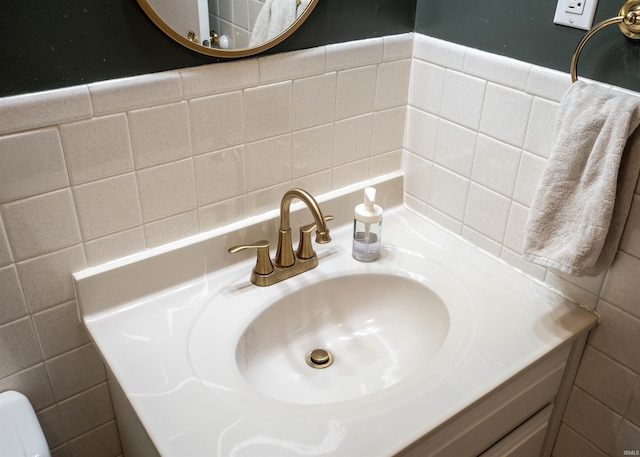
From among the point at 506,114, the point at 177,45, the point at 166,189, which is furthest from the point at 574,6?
the point at 166,189

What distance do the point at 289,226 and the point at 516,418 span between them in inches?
23.3

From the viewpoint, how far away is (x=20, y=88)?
858 mm

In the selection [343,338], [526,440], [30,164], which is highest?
[30,164]

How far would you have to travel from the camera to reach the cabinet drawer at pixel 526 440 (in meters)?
1.11

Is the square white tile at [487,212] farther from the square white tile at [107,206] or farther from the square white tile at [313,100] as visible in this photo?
the square white tile at [107,206]

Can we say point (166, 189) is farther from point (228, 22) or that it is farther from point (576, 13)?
point (576, 13)

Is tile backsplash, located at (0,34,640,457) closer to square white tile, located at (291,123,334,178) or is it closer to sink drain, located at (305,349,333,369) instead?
square white tile, located at (291,123,334,178)

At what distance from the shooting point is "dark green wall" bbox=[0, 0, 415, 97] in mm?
833

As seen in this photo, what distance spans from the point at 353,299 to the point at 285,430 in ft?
1.46

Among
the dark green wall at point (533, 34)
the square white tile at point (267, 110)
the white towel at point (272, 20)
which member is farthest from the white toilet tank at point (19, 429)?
the dark green wall at point (533, 34)

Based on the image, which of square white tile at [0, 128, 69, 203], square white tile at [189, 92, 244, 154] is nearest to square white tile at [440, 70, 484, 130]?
square white tile at [189, 92, 244, 154]

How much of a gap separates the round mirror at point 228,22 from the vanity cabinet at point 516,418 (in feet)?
2.44

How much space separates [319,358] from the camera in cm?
115

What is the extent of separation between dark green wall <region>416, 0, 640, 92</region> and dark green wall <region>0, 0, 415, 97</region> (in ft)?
1.67
